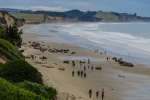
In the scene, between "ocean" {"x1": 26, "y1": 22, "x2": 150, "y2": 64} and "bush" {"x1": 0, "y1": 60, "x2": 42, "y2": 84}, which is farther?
"ocean" {"x1": 26, "y1": 22, "x2": 150, "y2": 64}

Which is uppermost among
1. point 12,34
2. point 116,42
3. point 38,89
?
point 12,34

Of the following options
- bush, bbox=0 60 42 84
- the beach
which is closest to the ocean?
the beach

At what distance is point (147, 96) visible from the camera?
2095cm

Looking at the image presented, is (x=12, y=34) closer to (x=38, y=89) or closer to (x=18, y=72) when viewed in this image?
(x=18, y=72)

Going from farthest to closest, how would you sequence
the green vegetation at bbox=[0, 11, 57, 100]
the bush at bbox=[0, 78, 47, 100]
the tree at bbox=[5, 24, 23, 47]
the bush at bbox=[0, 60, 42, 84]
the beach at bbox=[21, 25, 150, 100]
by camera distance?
the tree at bbox=[5, 24, 23, 47] → the beach at bbox=[21, 25, 150, 100] → the bush at bbox=[0, 60, 42, 84] → the green vegetation at bbox=[0, 11, 57, 100] → the bush at bbox=[0, 78, 47, 100]

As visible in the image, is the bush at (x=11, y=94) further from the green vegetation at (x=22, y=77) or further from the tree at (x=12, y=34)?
the tree at (x=12, y=34)

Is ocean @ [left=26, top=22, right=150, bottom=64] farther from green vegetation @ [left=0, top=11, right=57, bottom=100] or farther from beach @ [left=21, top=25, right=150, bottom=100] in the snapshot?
green vegetation @ [left=0, top=11, right=57, bottom=100]

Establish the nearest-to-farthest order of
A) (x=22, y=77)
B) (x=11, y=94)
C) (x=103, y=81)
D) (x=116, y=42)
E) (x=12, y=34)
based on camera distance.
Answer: (x=11, y=94)
(x=22, y=77)
(x=103, y=81)
(x=12, y=34)
(x=116, y=42)

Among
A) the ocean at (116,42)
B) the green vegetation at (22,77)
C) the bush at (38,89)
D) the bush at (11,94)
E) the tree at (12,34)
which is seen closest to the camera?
the bush at (11,94)

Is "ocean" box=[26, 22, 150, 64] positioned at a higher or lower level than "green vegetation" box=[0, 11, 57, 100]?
lower

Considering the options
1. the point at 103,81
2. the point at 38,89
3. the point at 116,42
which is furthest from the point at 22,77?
the point at 116,42

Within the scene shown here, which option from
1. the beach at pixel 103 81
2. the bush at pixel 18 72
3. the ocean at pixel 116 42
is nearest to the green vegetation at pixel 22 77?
the bush at pixel 18 72

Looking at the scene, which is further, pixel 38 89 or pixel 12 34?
pixel 12 34

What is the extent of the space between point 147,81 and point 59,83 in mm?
9681
